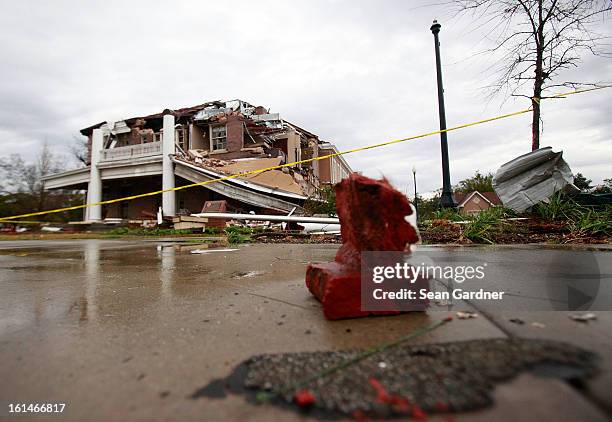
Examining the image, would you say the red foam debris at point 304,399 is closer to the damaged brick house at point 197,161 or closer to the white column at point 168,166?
the damaged brick house at point 197,161

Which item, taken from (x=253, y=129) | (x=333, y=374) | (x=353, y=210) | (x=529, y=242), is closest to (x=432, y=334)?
(x=333, y=374)

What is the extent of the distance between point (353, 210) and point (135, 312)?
1.04 metres

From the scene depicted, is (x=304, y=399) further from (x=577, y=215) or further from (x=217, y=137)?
(x=217, y=137)

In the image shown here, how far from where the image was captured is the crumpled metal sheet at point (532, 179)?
494 cm

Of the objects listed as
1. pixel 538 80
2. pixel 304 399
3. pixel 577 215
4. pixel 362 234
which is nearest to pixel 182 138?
pixel 538 80

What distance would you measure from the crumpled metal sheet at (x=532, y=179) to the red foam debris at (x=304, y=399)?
596 centimetres

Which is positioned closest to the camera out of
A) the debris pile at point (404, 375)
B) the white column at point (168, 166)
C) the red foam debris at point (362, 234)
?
the debris pile at point (404, 375)

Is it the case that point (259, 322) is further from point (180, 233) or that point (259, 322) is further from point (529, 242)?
point (180, 233)

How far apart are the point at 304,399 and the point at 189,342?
50cm

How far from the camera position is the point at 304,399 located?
0.60 m

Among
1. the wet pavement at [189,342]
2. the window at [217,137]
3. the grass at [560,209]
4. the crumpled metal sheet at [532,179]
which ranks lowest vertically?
the wet pavement at [189,342]

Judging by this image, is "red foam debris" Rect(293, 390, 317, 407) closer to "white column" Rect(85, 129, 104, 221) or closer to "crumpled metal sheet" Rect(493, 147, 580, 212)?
"crumpled metal sheet" Rect(493, 147, 580, 212)

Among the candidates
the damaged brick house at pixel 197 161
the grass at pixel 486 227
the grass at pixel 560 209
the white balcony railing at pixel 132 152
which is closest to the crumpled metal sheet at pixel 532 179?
the grass at pixel 560 209

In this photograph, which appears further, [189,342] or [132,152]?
[132,152]
